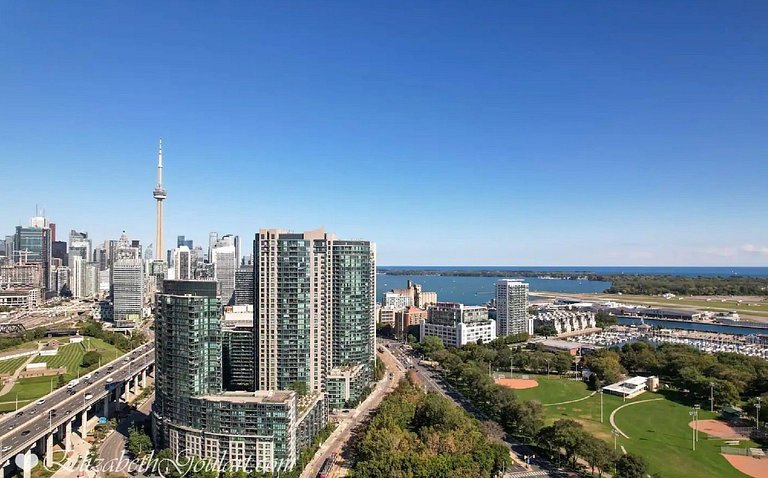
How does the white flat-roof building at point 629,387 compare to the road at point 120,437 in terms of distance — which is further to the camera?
the white flat-roof building at point 629,387

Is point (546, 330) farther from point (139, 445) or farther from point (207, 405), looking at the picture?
point (139, 445)

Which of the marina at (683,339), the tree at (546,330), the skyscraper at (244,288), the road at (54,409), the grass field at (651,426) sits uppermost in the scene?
the skyscraper at (244,288)

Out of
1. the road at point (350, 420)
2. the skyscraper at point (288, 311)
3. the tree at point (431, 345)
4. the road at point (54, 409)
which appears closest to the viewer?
the road at point (54, 409)

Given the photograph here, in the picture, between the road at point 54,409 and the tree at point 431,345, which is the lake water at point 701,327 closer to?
the tree at point 431,345

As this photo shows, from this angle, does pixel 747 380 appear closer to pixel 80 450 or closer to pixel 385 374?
pixel 385 374

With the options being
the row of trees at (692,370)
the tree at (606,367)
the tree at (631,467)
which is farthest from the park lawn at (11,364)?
the row of trees at (692,370)

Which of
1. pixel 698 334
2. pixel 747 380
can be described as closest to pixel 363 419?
pixel 747 380
